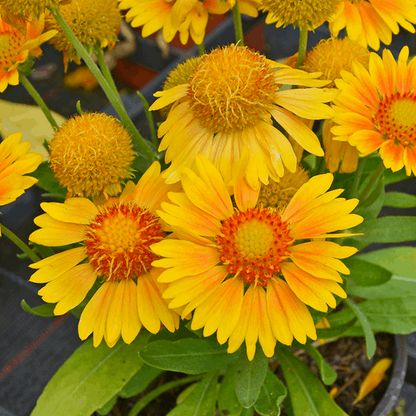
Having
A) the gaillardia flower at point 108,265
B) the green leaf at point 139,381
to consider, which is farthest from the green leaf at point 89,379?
the gaillardia flower at point 108,265

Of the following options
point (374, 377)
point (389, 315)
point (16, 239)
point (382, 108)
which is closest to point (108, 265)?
point (16, 239)

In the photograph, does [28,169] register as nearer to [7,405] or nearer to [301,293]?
[301,293]

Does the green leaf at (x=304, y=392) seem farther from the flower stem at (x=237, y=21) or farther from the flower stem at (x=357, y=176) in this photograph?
the flower stem at (x=237, y=21)

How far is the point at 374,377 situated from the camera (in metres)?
0.98

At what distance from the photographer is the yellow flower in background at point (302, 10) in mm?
592

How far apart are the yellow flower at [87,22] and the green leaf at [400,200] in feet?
2.10

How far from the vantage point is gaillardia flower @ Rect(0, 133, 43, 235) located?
58cm

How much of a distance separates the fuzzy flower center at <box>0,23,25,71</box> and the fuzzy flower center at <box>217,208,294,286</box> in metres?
0.43

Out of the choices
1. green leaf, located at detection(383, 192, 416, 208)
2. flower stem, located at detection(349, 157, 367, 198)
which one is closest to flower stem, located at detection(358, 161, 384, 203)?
flower stem, located at detection(349, 157, 367, 198)

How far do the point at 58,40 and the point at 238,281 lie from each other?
0.48 metres

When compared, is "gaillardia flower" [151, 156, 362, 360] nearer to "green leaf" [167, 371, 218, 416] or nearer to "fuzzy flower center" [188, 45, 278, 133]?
"fuzzy flower center" [188, 45, 278, 133]

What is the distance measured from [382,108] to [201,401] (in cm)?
61

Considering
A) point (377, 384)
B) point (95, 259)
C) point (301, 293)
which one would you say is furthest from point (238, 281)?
point (377, 384)

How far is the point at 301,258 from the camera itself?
1.90 feet
